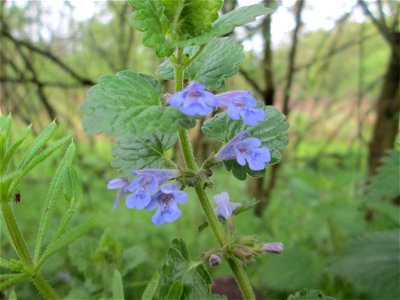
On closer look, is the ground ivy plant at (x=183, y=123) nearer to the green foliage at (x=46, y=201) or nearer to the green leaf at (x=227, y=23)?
the green leaf at (x=227, y=23)

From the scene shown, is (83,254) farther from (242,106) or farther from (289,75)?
(289,75)

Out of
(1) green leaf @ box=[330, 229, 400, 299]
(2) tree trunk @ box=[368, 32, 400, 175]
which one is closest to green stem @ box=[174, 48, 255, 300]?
(1) green leaf @ box=[330, 229, 400, 299]

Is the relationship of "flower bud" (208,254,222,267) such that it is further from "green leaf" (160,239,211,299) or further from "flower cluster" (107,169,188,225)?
"flower cluster" (107,169,188,225)

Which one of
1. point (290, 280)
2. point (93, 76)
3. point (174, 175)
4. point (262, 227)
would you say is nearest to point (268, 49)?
point (262, 227)

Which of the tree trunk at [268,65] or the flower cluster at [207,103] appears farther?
the tree trunk at [268,65]

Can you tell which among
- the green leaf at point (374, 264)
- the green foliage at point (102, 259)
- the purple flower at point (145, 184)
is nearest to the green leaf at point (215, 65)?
the purple flower at point (145, 184)
